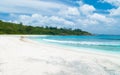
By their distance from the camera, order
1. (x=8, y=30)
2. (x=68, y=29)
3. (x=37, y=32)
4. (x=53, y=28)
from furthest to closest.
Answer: (x=68, y=29) < (x=53, y=28) < (x=37, y=32) < (x=8, y=30)

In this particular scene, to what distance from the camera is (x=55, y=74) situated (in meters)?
6.19

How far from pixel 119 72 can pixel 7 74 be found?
3666 millimetres

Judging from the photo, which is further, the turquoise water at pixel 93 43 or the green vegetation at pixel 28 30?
the green vegetation at pixel 28 30

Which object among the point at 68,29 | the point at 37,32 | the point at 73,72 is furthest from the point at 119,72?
the point at 68,29

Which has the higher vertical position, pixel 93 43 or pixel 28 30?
pixel 28 30

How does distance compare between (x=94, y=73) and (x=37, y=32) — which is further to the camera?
(x=37, y=32)

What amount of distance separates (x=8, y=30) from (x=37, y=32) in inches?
1129

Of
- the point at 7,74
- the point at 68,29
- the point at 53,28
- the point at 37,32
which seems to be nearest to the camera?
the point at 7,74

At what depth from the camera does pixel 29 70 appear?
6586 millimetres

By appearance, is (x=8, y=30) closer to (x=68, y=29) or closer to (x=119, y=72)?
(x=68, y=29)

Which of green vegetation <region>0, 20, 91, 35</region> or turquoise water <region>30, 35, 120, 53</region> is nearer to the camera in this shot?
turquoise water <region>30, 35, 120, 53</region>

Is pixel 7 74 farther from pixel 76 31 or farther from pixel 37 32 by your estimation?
pixel 76 31

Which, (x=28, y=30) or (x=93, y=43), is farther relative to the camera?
(x=28, y=30)

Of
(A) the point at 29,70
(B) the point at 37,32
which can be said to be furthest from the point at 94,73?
(B) the point at 37,32
